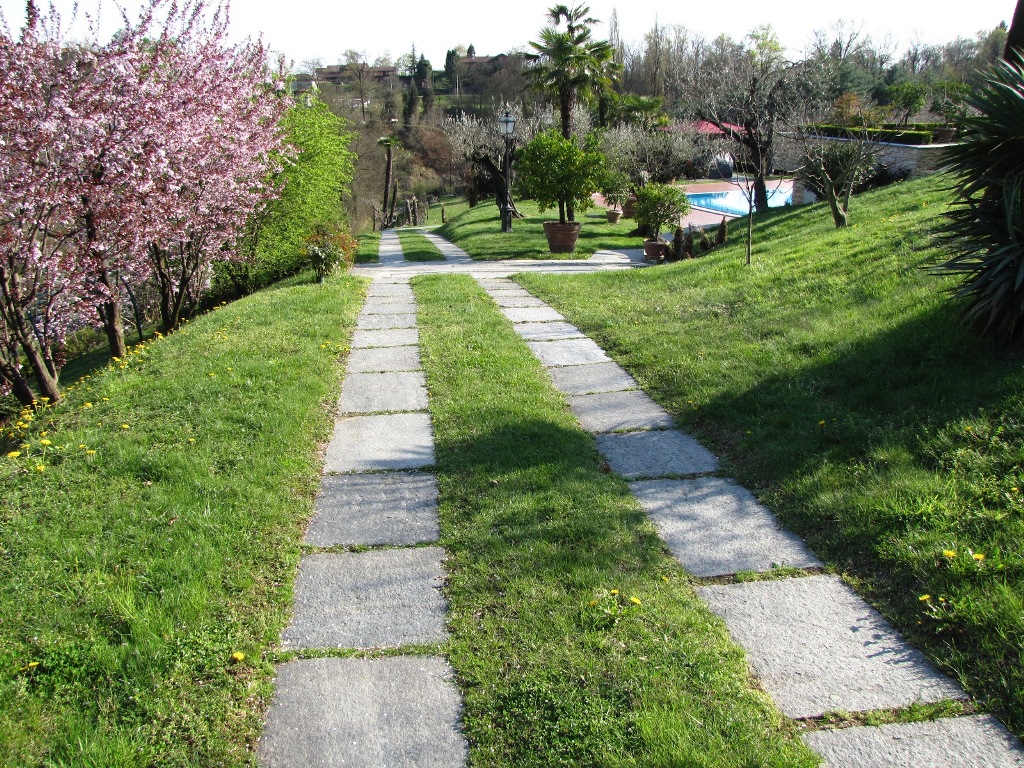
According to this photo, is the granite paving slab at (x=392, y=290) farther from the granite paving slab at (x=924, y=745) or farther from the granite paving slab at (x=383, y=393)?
the granite paving slab at (x=924, y=745)

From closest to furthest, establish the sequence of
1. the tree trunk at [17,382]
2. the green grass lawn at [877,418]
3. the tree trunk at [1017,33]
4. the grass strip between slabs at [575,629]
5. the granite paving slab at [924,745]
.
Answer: the granite paving slab at [924,745] → the grass strip between slabs at [575,629] → the green grass lawn at [877,418] → the tree trunk at [1017,33] → the tree trunk at [17,382]

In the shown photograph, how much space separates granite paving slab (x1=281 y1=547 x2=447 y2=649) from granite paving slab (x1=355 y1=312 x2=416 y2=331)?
18.3ft

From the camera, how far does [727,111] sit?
2000cm

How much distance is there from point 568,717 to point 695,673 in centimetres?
51

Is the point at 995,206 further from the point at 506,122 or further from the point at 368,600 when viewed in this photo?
the point at 506,122

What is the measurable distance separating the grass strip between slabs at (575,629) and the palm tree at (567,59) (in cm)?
2512

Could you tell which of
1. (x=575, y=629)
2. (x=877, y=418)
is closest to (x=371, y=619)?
(x=575, y=629)

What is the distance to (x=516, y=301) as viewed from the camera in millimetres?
10484

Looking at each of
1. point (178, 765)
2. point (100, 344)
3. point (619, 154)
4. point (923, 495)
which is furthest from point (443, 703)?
point (619, 154)

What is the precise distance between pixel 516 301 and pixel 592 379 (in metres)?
4.18

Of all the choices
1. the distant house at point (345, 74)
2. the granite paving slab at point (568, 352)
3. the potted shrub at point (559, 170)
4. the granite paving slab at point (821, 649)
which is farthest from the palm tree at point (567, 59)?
the distant house at point (345, 74)

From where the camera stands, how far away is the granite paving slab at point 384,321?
8.98 metres

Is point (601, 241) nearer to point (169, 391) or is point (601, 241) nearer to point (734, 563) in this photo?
point (169, 391)

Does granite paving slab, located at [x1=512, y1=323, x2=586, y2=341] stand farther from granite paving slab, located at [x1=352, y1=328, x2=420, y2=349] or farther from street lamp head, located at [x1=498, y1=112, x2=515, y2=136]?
street lamp head, located at [x1=498, y1=112, x2=515, y2=136]
